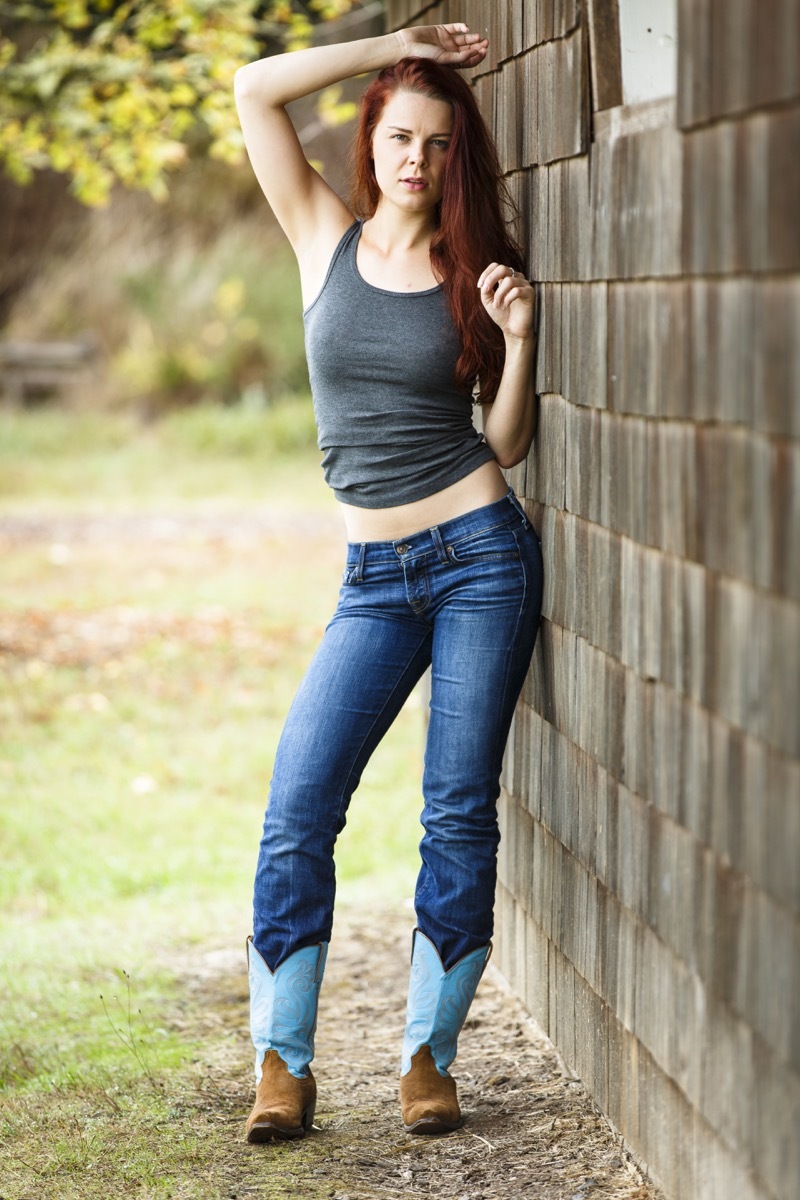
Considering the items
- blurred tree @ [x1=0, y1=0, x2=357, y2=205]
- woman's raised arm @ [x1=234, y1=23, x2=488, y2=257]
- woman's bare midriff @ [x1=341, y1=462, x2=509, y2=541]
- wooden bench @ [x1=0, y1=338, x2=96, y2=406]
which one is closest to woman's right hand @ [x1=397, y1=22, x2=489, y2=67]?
woman's raised arm @ [x1=234, y1=23, x2=488, y2=257]

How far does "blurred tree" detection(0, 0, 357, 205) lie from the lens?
7383 millimetres

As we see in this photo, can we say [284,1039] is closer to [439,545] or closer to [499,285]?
[439,545]

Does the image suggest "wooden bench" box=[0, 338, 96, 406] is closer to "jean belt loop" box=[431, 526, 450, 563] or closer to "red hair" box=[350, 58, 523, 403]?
"red hair" box=[350, 58, 523, 403]

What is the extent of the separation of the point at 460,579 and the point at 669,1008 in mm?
954

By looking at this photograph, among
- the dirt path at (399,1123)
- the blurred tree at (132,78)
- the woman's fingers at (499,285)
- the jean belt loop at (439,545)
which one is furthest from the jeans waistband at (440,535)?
the blurred tree at (132,78)

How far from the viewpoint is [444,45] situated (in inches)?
129

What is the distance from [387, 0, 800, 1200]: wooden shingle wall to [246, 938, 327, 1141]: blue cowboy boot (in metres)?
0.61

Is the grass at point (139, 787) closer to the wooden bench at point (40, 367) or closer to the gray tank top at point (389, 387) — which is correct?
the gray tank top at point (389, 387)

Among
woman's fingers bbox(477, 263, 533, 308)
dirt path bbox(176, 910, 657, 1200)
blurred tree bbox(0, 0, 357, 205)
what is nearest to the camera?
dirt path bbox(176, 910, 657, 1200)

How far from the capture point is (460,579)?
9.95 feet

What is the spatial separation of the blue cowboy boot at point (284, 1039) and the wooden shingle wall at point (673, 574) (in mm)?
608

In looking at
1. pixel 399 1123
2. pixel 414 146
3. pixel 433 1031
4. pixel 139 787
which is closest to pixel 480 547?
pixel 414 146

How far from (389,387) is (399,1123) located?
161 cm

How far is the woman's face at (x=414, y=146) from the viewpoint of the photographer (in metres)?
3.05
